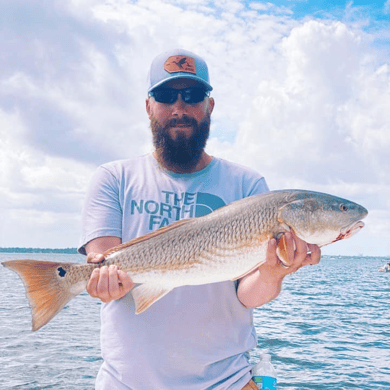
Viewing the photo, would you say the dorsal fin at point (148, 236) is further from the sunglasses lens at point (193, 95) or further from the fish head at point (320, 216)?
the sunglasses lens at point (193, 95)

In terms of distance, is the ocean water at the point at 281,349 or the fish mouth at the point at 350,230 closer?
the fish mouth at the point at 350,230

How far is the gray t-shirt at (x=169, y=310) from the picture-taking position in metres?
3.01

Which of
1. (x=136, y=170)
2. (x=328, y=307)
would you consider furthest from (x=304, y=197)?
(x=328, y=307)

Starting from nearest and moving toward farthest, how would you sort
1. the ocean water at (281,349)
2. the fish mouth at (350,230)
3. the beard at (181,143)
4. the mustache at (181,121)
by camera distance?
the fish mouth at (350,230) → the beard at (181,143) → the mustache at (181,121) → the ocean water at (281,349)

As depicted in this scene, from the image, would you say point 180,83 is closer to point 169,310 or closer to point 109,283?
point 109,283

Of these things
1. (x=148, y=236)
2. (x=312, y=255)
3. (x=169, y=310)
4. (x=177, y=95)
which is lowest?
(x=169, y=310)

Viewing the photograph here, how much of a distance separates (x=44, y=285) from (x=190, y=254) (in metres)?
1.02

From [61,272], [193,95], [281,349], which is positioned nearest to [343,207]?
[193,95]

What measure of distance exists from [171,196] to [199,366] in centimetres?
118

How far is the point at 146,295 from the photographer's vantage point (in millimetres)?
3078

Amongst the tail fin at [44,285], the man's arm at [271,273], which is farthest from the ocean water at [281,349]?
the man's arm at [271,273]

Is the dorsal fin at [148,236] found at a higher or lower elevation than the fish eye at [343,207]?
lower

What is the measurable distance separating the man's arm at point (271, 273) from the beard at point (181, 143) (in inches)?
37.2

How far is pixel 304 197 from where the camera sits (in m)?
3.46
